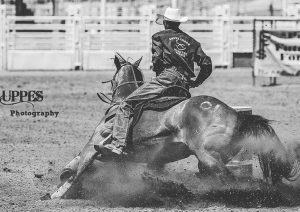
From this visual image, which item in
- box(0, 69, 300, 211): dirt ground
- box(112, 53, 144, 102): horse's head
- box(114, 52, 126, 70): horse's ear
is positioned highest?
box(114, 52, 126, 70): horse's ear

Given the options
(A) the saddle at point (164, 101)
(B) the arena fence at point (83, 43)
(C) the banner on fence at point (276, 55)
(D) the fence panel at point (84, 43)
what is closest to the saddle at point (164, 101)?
(A) the saddle at point (164, 101)

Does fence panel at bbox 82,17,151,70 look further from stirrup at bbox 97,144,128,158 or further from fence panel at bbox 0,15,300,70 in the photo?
stirrup at bbox 97,144,128,158

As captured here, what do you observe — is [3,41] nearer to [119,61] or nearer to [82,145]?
[82,145]

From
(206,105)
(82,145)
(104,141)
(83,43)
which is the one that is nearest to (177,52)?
(206,105)

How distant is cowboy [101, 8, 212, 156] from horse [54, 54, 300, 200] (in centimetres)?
14

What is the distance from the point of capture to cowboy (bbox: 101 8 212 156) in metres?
A: 7.09

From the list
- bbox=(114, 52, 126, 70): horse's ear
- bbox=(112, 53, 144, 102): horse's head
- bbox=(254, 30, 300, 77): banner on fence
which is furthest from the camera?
bbox=(254, 30, 300, 77): banner on fence

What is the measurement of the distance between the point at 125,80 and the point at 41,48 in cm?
1509

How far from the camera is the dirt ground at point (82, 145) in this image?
22.9 feet

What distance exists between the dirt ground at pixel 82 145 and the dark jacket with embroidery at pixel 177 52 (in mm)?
1089

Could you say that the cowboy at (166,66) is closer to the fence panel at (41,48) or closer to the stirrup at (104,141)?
the stirrup at (104,141)

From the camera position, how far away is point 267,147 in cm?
686

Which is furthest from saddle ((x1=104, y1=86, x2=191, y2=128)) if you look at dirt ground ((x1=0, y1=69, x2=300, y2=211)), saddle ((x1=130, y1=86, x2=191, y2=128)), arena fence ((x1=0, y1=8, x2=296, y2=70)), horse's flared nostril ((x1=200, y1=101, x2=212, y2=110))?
arena fence ((x1=0, y1=8, x2=296, y2=70))

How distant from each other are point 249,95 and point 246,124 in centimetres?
959
